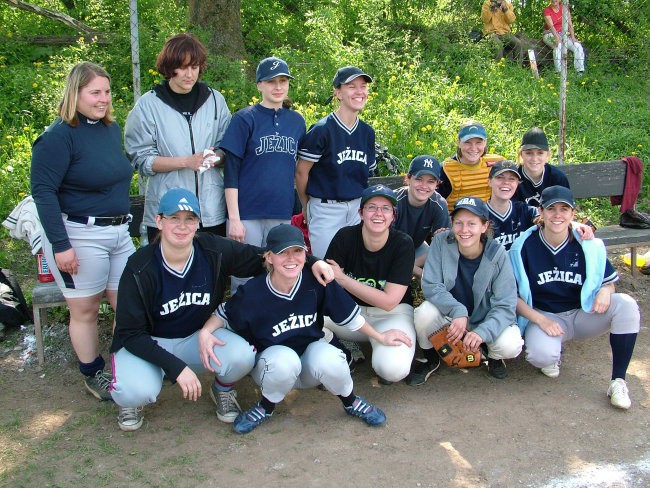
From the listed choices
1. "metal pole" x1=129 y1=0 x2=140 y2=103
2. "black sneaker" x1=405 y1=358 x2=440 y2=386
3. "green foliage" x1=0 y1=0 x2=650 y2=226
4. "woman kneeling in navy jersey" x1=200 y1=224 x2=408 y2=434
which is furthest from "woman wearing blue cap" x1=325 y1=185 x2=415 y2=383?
"green foliage" x1=0 y1=0 x2=650 y2=226

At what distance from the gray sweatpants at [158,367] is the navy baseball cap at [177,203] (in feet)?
2.30

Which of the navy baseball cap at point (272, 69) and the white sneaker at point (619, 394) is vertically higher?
the navy baseball cap at point (272, 69)

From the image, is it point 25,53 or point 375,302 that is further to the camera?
point 25,53

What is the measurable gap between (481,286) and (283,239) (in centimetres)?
134

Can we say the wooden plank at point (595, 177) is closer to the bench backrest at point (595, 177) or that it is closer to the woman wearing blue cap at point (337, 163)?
the bench backrest at point (595, 177)

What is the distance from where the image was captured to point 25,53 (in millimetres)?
9281

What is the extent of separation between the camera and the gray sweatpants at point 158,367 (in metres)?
3.56

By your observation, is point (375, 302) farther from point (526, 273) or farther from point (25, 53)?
point (25, 53)

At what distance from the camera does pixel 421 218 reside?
465 cm

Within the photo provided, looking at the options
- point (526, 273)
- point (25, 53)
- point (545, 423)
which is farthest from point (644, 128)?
point (25, 53)

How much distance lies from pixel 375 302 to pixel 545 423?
115 centimetres

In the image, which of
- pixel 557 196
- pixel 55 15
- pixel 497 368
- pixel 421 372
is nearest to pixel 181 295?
pixel 421 372

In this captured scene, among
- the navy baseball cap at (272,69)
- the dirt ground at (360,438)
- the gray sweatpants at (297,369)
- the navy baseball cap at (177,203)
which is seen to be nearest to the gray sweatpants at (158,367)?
the gray sweatpants at (297,369)

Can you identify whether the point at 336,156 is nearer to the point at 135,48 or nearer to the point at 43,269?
the point at 135,48
